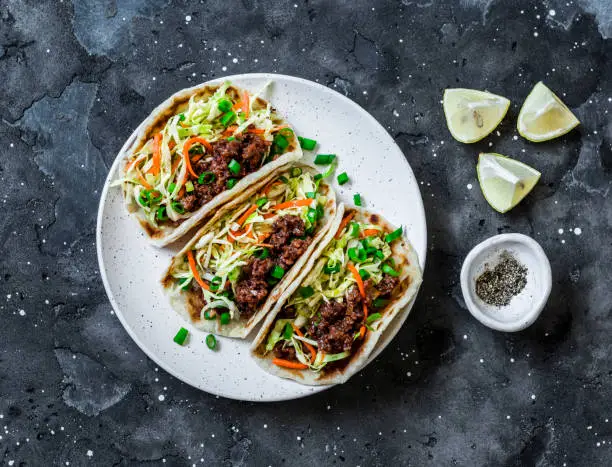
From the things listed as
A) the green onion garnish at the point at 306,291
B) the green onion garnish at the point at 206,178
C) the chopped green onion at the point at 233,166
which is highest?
the chopped green onion at the point at 233,166

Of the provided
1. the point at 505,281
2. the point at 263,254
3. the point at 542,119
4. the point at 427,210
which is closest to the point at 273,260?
the point at 263,254

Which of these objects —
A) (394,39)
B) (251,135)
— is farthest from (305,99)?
(394,39)

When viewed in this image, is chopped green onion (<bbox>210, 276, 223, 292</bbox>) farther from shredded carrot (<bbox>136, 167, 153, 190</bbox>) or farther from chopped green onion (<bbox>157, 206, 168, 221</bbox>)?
shredded carrot (<bbox>136, 167, 153, 190</bbox>)

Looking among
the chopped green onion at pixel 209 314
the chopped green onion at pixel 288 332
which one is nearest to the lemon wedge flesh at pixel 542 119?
the chopped green onion at pixel 288 332

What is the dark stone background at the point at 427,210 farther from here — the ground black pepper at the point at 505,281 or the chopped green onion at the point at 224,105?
the chopped green onion at the point at 224,105

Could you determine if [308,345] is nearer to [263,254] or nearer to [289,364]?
[289,364]

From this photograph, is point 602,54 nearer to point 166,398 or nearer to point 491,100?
point 491,100
